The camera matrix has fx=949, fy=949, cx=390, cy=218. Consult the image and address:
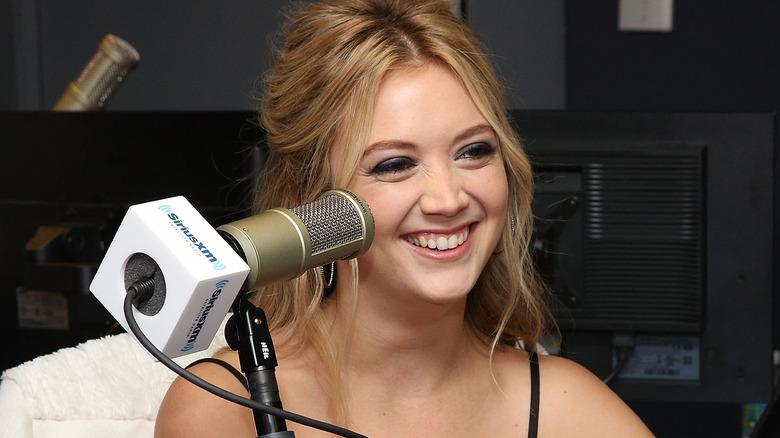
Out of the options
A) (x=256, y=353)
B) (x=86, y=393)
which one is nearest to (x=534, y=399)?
(x=86, y=393)

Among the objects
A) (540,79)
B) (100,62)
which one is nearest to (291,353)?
(100,62)

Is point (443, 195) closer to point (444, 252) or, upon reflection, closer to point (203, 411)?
point (444, 252)

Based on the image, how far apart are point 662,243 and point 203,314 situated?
90 centimetres

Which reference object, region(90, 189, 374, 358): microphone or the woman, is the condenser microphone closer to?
region(90, 189, 374, 358): microphone

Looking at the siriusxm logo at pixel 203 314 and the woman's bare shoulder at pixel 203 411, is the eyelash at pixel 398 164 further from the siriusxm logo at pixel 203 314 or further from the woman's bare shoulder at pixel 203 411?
the siriusxm logo at pixel 203 314

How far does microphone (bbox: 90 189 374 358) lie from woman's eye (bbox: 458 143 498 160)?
0.42m

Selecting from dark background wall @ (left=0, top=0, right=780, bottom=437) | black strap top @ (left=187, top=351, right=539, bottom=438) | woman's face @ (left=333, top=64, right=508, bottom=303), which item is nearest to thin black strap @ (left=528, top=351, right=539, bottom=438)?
black strap top @ (left=187, top=351, right=539, bottom=438)

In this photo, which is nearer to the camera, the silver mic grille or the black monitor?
the silver mic grille

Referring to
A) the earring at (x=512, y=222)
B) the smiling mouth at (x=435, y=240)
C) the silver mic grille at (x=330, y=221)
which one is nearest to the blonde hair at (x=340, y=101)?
the earring at (x=512, y=222)

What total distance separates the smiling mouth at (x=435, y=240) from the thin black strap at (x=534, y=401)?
35cm

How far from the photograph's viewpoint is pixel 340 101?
3.72 ft

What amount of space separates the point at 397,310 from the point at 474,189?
0.19 m

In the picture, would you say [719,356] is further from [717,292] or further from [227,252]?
[227,252]

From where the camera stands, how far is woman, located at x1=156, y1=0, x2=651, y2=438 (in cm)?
108
